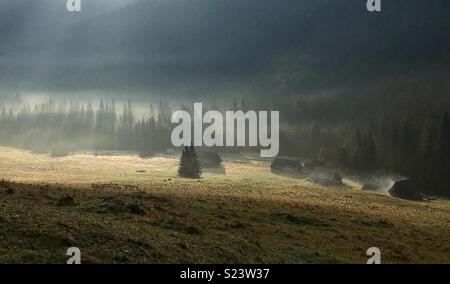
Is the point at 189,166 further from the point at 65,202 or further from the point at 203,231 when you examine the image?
the point at 203,231

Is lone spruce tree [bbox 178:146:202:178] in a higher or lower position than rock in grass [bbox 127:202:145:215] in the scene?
lower

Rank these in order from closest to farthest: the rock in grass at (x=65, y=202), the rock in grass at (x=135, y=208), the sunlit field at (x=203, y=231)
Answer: the sunlit field at (x=203, y=231) → the rock in grass at (x=135, y=208) → the rock in grass at (x=65, y=202)

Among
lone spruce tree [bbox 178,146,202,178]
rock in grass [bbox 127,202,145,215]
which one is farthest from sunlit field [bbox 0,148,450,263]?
lone spruce tree [bbox 178,146,202,178]

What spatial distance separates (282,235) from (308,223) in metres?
10.7

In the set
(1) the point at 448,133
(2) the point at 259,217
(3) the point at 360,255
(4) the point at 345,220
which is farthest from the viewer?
(1) the point at 448,133

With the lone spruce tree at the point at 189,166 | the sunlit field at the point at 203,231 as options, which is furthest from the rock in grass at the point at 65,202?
the lone spruce tree at the point at 189,166

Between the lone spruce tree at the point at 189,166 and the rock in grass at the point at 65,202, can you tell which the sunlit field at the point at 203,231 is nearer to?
the rock in grass at the point at 65,202

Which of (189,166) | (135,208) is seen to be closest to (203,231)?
(135,208)

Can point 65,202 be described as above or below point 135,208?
above

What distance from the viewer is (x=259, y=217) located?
170 feet

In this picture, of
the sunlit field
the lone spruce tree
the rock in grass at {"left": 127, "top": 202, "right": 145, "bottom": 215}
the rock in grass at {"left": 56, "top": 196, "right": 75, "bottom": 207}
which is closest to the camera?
the sunlit field

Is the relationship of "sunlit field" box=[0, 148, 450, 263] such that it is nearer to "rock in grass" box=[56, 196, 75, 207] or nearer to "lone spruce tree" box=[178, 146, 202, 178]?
"rock in grass" box=[56, 196, 75, 207]
